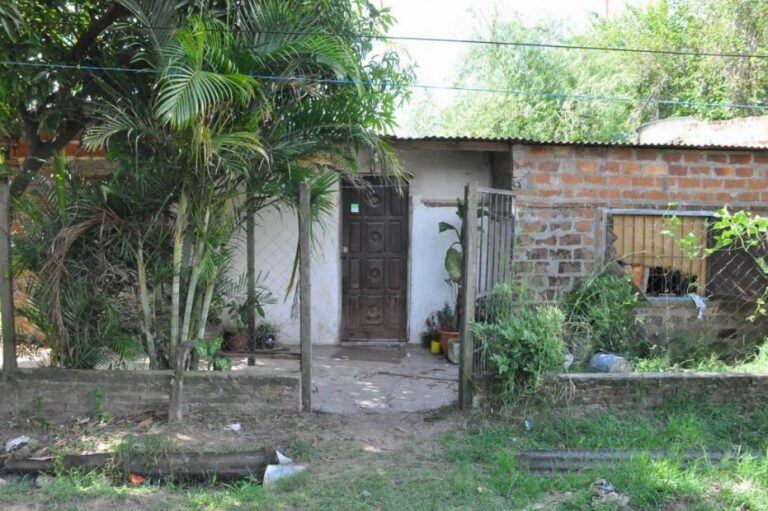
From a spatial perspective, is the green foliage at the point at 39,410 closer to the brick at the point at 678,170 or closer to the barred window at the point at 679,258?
the barred window at the point at 679,258

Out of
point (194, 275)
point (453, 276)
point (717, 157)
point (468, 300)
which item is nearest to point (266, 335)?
point (453, 276)

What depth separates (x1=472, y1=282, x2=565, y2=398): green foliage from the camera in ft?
14.8

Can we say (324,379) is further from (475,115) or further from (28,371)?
(475,115)

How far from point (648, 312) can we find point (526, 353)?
2.77 meters

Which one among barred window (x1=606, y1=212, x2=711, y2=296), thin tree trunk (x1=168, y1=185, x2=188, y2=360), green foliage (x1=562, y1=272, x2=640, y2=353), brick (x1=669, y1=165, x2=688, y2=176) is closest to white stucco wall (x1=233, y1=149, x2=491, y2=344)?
barred window (x1=606, y1=212, x2=711, y2=296)

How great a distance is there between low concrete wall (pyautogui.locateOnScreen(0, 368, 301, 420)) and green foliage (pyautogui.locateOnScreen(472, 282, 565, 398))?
5.82 ft

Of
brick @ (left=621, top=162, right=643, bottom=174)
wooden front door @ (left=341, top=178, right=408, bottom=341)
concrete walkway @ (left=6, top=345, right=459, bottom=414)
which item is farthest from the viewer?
wooden front door @ (left=341, top=178, right=408, bottom=341)

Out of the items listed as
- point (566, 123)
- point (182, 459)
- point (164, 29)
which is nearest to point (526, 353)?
point (182, 459)

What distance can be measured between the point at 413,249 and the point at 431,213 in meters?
0.52

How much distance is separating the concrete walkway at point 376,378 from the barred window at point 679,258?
2.27 m

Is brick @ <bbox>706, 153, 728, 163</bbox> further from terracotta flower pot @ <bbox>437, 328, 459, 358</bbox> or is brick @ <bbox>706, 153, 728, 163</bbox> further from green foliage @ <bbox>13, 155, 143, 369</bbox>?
green foliage @ <bbox>13, 155, 143, 369</bbox>

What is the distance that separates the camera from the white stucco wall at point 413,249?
25.4 feet

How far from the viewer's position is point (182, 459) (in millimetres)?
4012

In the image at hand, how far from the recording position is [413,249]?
7.97m
